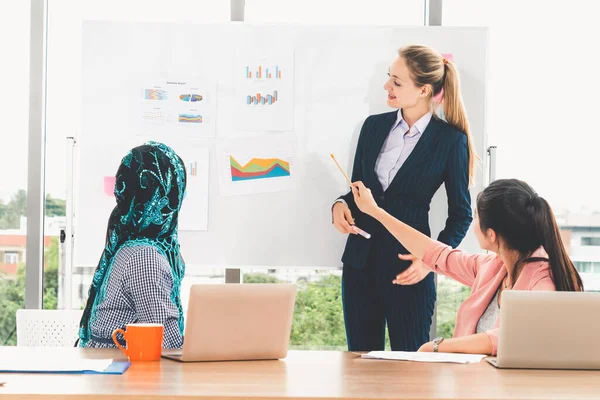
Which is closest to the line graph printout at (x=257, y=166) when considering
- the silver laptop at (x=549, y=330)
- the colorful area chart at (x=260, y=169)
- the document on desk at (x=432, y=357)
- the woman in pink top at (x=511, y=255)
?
the colorful area chart at (x=260, y=169)

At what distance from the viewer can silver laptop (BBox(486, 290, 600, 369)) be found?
76.0 inches

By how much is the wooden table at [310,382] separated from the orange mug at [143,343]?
0.05 metres

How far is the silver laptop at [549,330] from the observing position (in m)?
1.93

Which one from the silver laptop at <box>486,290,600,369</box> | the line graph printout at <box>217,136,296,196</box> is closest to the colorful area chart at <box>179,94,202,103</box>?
the line graph printout at <box>217,136,296,196</box>

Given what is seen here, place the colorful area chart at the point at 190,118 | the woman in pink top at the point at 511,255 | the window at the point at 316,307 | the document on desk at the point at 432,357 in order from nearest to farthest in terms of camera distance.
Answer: the document on desk at the point at 432,357
the woman in pink top at the point at 511,255
the colorful area chart at the point at 190,118
the window at the point at 316,307

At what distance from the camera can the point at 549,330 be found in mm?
1937

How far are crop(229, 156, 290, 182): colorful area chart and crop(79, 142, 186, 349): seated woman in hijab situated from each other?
3.43 feet

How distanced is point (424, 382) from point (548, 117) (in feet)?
8.26

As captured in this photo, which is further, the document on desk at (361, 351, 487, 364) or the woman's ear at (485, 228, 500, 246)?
the woman's ear at (485, 228, 500, 246)

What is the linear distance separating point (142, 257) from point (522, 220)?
1229mm

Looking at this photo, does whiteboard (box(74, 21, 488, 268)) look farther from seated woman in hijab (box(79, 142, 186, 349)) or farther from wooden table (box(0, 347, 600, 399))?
wooden table (box(0, 347, 600, 399))

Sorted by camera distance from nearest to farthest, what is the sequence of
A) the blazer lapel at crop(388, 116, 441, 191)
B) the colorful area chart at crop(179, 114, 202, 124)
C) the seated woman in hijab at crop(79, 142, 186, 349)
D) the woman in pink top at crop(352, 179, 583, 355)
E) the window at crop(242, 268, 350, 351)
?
the seated woman in hijab at crop(79, 142, 186, 349), the woman in pink top at crop(352, 179, 583, 355), the blazer lapel at crop(388, 116, 441, 191), the colorful area chart at crop(179, 114, 202, 124), the window at crop(242, 268, 350, 351)

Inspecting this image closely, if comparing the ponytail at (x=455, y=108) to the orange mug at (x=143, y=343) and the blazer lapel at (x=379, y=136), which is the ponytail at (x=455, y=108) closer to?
the blazer lapel at (x=379, y=136)

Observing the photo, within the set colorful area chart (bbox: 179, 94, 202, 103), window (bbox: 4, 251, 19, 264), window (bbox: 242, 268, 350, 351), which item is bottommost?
window (bbox: 242, 268, 350, 351)
